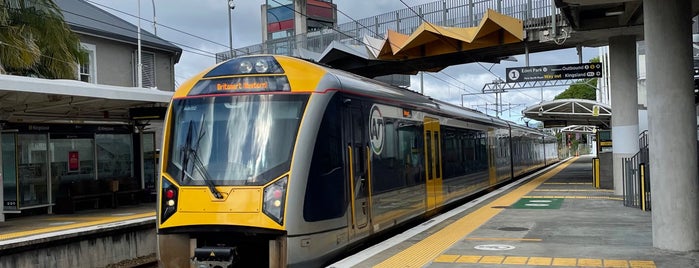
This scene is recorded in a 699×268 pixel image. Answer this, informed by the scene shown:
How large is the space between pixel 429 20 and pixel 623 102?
6.31m

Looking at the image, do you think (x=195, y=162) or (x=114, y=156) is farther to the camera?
(x=114, y=156)

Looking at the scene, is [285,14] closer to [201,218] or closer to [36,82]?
[36,82]

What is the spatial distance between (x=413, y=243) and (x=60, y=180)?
Answer: 10406mm

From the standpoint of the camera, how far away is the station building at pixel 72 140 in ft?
40.1

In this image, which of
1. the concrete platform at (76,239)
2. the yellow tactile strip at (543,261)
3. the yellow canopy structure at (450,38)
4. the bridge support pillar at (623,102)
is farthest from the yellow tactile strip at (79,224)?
the bridge support pillar at (623,102)

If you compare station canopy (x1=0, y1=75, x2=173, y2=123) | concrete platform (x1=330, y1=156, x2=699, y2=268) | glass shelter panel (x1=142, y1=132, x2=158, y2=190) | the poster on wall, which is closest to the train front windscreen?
concrete platform (x1=330, y1=156, x2=699, y2=268)

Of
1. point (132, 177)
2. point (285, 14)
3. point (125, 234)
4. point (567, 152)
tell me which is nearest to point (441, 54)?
point (132, 177)

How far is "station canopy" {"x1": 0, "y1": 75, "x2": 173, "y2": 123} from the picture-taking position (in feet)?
35.6

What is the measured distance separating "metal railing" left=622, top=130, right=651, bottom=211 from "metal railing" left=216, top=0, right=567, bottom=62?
457 centimetres

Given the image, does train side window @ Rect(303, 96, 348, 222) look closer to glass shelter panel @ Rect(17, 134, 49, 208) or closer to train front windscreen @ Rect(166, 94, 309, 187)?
train front windscreen @ Rect(166, 94, 309, 187)

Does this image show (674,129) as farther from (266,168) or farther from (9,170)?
(9,170)

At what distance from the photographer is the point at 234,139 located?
7629 millimetres

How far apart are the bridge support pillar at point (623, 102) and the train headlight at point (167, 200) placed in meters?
13.1

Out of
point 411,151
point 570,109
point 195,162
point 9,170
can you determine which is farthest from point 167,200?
point 570,109
